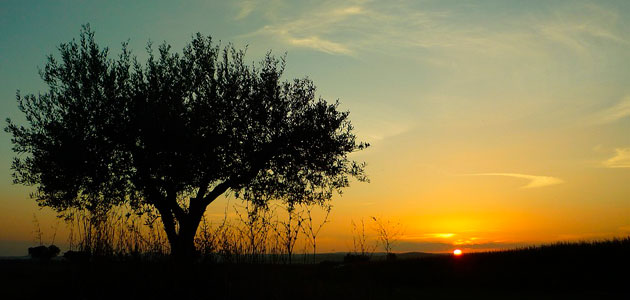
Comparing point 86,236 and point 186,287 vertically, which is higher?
point 86,236

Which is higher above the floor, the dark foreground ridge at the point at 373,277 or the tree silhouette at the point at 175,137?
the tree silhouette at the point at 175,137

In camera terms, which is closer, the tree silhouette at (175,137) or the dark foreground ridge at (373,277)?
the dark foreground ridge at (373,277)

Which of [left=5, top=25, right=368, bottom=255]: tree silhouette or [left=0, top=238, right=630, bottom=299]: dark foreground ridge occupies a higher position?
[left=5, top=25, right=368, bottom=255]: tree silhouette

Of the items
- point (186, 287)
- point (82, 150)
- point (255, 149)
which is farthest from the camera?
point (255, 149)

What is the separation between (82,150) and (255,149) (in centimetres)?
770

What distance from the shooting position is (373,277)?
18.1 m

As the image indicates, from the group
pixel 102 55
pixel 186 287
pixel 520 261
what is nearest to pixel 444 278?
pixel 520 261

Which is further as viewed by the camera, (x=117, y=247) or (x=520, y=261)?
(x=520, y=261)

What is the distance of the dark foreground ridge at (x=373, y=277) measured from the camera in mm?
10773

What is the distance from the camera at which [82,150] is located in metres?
22.3

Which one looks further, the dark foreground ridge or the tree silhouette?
the tree silhouette

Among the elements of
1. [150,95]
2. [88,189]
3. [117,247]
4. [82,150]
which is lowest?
[117,247]

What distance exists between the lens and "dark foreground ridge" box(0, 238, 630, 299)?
10.8 meters

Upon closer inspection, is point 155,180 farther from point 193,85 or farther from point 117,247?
point 117,247
